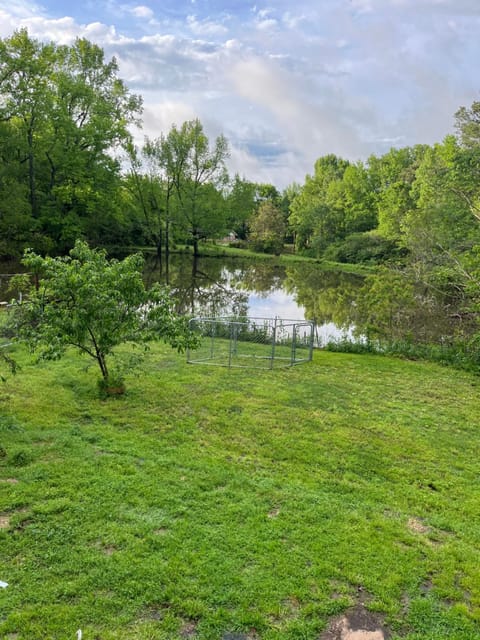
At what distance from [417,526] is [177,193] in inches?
1684

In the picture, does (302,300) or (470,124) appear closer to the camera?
(470,124)

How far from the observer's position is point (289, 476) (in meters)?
4.98

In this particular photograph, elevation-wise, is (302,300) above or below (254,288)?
below

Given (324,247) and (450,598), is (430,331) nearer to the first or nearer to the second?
(450,598)

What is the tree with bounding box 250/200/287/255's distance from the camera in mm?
49406

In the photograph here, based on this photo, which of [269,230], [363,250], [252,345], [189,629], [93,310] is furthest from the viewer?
[269,230]

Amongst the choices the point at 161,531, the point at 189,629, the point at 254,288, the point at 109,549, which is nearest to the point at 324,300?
the point at 254,288

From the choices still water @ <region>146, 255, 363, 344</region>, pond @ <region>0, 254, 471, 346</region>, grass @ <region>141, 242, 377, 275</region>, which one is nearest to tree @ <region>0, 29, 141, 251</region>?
pond @ <region>0, 254, 471, 346</region>

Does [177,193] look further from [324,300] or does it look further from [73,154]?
[324,300]

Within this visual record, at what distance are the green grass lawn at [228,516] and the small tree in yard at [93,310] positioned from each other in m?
1.04

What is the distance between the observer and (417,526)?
420cm

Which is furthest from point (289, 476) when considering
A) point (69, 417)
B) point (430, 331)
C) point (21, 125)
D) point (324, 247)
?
point (324, 247)

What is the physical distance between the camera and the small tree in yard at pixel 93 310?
6.52m

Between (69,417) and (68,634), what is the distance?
13.0 ft
